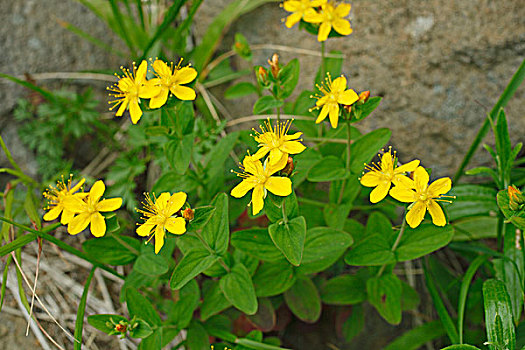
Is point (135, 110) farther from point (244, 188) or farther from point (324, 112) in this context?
point (324, 112)

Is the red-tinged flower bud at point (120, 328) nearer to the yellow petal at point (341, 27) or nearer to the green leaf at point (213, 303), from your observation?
the green leaf at point (213, 303)

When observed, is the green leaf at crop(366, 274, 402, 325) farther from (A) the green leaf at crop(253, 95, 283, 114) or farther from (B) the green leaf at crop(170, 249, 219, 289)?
(A) the green leaf at crop(253, 95, 283, 114)

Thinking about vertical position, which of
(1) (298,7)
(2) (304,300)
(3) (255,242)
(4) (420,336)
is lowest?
(4) (420,336)

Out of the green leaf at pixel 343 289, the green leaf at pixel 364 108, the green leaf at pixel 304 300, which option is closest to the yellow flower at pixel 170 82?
the green leaf at pixel 364 108

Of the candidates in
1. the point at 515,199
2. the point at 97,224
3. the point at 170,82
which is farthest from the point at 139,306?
the point at 515,199

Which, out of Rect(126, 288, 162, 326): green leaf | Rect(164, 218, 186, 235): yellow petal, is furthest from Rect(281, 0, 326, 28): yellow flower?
Rect(126, 288, 162, 326): green leaf

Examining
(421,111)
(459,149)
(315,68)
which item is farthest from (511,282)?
(315,68)

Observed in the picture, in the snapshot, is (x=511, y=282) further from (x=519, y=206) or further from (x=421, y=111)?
(x=421, y=111)
